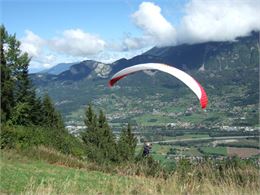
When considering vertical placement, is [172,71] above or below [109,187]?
above

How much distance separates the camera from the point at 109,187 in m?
8.46

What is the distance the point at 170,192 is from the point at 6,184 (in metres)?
5.57

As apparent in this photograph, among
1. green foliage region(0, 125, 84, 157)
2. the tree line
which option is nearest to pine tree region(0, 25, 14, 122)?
the tree line

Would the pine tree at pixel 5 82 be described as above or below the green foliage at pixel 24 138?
above

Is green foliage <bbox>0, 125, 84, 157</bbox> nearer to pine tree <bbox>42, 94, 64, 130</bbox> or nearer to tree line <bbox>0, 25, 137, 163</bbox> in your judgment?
tree line <bbox>0, 25, 137, 163</bbox>

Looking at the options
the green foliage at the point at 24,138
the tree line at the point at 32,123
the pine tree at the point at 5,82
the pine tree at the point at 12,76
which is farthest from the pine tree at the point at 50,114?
the green foliage at the point at 24,138

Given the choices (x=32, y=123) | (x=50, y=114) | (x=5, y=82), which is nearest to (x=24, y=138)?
(x=5, y=82)

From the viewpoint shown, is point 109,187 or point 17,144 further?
point 17,144

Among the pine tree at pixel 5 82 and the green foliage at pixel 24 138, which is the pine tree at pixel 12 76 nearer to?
the pine tree at pixel 5 82

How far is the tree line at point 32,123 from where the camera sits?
22.4 metres

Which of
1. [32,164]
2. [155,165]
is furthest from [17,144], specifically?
[155,165]

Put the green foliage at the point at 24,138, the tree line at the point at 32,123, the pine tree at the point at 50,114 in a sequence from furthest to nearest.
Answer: the pine tree at the point at 50,114 → the tree line at the point at 32,123 → the green foliage at the point at 24,138

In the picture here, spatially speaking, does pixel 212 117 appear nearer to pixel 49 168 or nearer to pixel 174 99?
pixel 174 99

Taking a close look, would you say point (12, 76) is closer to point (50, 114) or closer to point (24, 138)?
point (50, 114)
